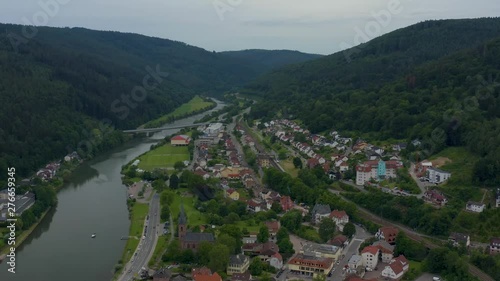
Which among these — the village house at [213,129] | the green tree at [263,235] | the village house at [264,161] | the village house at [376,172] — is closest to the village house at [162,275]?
the green tree at [263,235]

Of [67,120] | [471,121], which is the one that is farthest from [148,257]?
[67,120]

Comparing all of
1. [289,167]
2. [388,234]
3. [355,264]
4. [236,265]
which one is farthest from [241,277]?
[289,167]

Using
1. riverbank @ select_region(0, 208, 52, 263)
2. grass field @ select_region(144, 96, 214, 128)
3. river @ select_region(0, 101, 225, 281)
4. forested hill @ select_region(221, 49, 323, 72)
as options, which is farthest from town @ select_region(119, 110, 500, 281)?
forested hill @ select_region(221, 49, 323, 72)

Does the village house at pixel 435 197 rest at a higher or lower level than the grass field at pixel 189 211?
higher

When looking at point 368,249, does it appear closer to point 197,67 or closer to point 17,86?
point 17,86

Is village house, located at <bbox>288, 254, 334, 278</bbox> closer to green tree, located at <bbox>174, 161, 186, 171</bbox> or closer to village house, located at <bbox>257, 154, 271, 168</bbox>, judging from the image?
village house, located at <bbox>257, 154, 271, 168</bbox>

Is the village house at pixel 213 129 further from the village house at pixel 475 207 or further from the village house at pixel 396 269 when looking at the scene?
the village house at pixel 396 269

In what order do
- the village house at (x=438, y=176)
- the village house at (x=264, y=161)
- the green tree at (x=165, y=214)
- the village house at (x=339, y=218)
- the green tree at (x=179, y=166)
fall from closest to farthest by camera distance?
1. the village house at (x=339, y=218)
2. the green tree at (x=165, y=214)
3. the village house at (x=438, y=176)
4. the village house at (x=264, y=161)
5. the green tree at (x=179, y=166)
